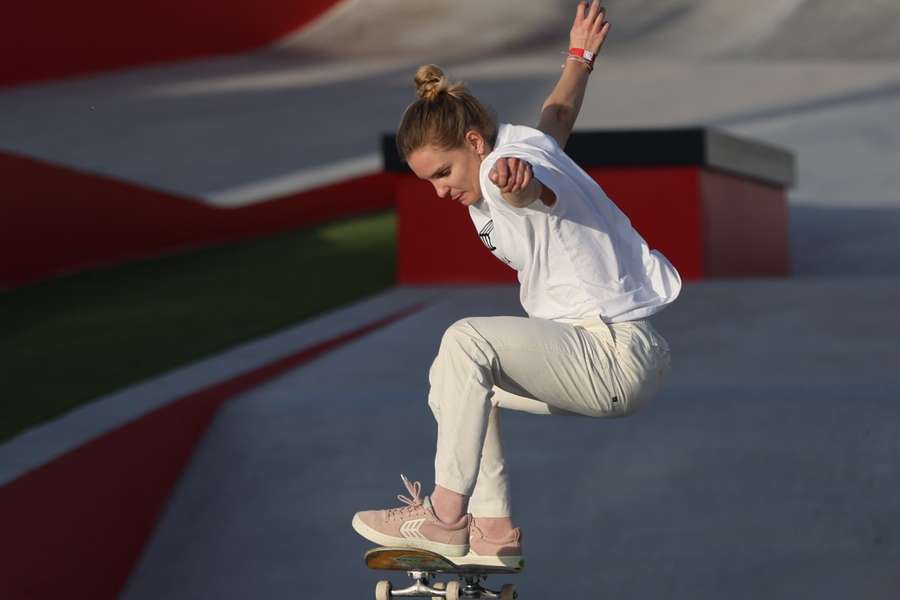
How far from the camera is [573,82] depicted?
4.65 meters

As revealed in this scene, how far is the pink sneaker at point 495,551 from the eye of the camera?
4289 millimetres

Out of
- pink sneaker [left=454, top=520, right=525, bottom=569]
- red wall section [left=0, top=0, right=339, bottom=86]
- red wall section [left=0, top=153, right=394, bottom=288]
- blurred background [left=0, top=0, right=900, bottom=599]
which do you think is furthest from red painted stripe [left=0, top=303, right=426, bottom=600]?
red wall section [left=0, top=0, right=339, bottom=86]

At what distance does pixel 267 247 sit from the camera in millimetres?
13695

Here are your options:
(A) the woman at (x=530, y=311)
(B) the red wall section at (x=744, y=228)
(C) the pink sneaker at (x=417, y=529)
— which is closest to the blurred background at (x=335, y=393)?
(B) the red wall section at (x=744, y=228)

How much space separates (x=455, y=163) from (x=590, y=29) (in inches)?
40.3

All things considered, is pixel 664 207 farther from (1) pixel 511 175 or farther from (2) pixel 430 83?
(1) pixel 511 175

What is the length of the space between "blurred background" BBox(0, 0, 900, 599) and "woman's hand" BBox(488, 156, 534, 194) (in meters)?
2.85

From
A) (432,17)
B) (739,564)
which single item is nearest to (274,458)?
(739,564)

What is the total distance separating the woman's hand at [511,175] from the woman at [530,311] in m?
0.22

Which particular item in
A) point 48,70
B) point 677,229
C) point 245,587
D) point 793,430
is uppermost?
point 48,70

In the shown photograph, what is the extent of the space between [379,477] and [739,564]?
1.81 m

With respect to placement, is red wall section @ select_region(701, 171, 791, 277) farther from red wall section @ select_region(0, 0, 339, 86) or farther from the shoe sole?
red wall section @ select_region(0, 0, 339, 86)

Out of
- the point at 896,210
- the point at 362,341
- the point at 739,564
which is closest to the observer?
the point at 739,564

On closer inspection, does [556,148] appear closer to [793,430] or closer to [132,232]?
[793,430]
